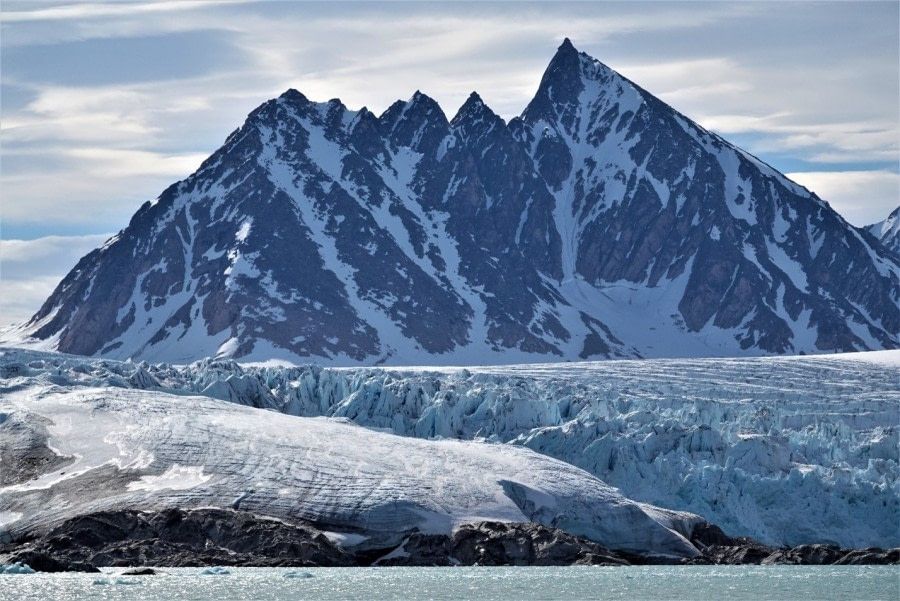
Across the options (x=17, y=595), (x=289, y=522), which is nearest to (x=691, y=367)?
(x=289, y=522)

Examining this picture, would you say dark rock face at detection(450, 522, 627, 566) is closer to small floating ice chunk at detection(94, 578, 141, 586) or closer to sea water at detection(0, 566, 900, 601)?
sea water at detection(0, 566, 900, 601)

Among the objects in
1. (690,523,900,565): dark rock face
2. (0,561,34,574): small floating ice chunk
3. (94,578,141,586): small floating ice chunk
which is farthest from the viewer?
(690,523,900,565): dark rock face

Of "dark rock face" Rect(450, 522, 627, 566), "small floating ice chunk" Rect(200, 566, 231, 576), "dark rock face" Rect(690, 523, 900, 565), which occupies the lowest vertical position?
"dark rock face" Rect(690, 523, 900, 565)

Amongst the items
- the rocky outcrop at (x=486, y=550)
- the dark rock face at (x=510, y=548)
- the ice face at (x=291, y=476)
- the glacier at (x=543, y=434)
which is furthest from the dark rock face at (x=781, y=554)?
the rocky outcrop at (x=486, y=550)

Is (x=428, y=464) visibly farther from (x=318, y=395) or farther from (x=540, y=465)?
(x=318, y=395)

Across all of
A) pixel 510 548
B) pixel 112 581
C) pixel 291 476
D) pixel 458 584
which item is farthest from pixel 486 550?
pixel 112 581

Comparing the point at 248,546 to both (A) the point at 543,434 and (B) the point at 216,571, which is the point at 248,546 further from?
(A) the point at 543,434

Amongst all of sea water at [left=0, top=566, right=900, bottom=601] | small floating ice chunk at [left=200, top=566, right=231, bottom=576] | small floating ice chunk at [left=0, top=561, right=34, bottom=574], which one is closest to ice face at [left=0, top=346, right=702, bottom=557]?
sea water at [left=0, top=566, right=900, bottom=601]
